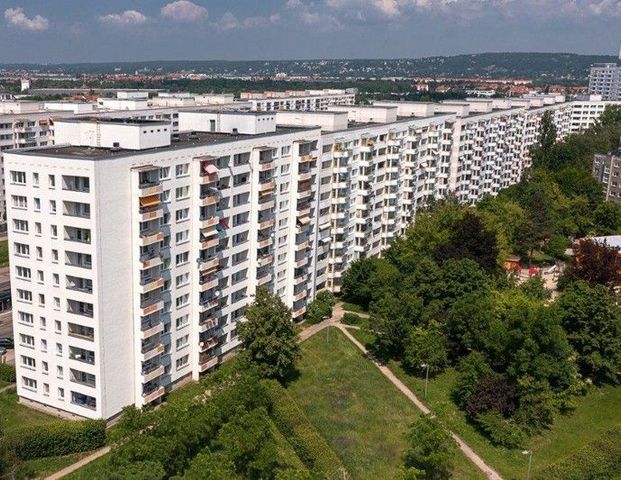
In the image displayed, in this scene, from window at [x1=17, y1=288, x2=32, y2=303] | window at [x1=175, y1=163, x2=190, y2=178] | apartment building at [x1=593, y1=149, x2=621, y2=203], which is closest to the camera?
window at [x1=17, y1=288, x2=32, y2=303]

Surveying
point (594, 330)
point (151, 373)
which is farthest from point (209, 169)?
point (594, 330)

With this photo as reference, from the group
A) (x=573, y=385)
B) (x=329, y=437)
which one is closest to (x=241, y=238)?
(x=329, y=437)

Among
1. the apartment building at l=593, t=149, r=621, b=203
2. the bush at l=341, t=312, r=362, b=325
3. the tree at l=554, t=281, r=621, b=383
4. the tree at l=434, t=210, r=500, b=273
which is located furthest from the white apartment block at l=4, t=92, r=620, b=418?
the apartment building at l=593, t=149, r=621, b=203

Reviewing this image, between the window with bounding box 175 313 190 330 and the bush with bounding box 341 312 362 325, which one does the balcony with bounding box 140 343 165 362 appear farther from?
the bush with bounding box 341 312 362 325

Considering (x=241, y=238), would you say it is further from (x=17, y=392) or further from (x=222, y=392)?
(x=17, y=392)

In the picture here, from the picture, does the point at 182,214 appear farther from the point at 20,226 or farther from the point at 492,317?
the point at 492,317

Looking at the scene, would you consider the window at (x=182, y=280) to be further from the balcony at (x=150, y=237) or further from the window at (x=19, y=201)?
the window at (x=19, y=201)
